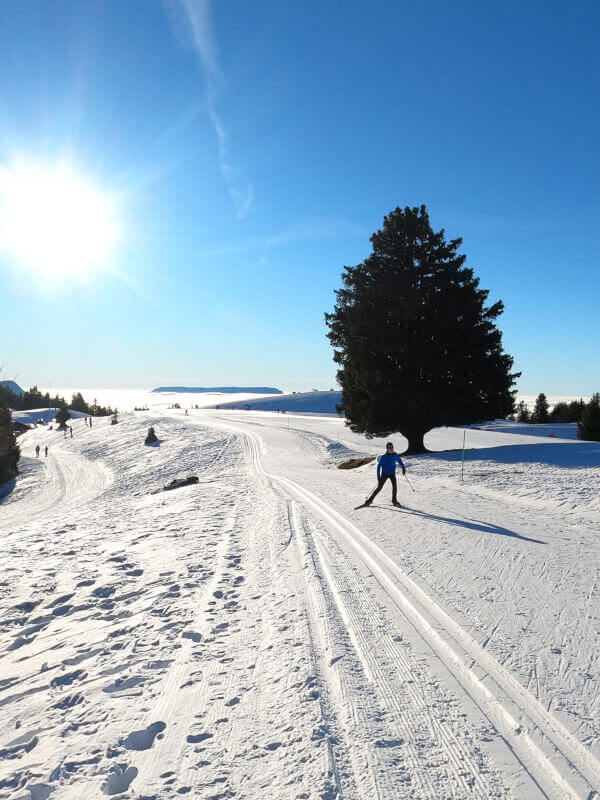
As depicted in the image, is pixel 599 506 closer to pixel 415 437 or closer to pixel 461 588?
pixel 461 588

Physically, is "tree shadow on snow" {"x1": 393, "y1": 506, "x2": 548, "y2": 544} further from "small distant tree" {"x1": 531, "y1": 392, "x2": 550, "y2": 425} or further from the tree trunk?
"small distant tree" {"x1": 531, "y1": 392, "x2": 550, "y2": 425}

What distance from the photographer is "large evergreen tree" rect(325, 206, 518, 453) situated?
22719mm

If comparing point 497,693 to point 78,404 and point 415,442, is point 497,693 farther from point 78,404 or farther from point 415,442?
point 78,404

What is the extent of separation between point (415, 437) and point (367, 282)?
9.19 meters

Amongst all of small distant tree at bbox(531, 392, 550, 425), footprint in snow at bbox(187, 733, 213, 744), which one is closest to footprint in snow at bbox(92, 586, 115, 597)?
footprint in snow at bbox(187, 733, 213, 744)

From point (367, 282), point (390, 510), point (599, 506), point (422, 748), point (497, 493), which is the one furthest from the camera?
point (367, 282)

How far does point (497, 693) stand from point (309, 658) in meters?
1.82

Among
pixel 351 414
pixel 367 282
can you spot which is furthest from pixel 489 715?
pixel 367 282

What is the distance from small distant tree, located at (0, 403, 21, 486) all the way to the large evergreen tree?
2630 cm

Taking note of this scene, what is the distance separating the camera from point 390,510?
12.1 metres

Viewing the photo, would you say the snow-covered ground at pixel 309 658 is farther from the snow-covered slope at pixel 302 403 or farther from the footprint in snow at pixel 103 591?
the snow-covered slope at pixel 302 403

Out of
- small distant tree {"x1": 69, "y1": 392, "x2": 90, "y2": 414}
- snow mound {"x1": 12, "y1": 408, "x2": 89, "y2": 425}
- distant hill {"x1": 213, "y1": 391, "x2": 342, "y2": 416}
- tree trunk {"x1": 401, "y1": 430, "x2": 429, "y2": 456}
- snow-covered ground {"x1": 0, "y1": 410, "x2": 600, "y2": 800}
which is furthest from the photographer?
distant hill {"x1": 213, "y1": 391, "x2": 342, "y2": 416}

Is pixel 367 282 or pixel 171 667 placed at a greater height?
pixel 367 282

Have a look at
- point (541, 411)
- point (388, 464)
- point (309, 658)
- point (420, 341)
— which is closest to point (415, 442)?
point (420, 341)
